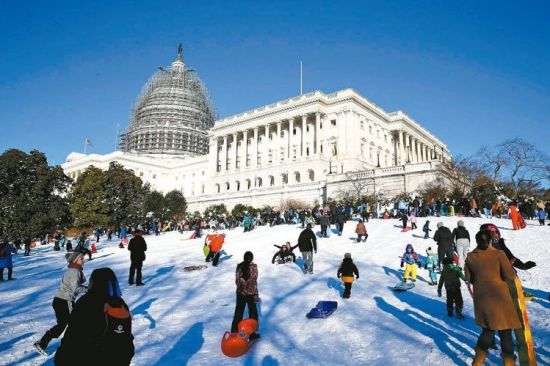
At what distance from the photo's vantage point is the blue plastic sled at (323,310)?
8602 mm

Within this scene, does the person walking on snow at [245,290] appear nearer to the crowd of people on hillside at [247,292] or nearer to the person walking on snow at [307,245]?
the crowd of people on hillside at [247,292]

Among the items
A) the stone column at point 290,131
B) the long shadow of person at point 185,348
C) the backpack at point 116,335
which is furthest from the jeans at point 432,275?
the stone column at point 290,131

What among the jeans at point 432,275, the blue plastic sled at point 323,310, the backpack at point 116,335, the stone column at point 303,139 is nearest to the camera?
the backpack at point 116,335

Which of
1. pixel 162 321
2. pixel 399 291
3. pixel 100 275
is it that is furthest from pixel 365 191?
pixel 100 275

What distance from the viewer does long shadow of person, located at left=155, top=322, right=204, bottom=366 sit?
6375mm

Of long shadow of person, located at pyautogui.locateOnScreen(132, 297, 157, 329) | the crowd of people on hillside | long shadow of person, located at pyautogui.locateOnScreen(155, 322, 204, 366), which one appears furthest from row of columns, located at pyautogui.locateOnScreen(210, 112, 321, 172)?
long shadow of person, located at pyautogui.locateOnScreen(155, 322, 204, 366)

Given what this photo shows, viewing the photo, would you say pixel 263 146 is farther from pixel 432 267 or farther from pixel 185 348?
pixel 185 348

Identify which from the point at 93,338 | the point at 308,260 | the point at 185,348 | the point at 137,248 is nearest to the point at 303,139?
the point at 308,260

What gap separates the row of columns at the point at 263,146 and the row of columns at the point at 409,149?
1742cm

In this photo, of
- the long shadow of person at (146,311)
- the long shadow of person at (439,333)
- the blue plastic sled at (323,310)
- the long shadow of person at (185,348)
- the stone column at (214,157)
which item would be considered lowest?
the long shadow of person at (185,348)

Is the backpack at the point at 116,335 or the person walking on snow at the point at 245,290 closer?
the backpack at the point at 116,335

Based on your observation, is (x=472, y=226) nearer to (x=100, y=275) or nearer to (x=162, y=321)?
(x=162, y=321)

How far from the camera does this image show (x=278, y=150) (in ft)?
226

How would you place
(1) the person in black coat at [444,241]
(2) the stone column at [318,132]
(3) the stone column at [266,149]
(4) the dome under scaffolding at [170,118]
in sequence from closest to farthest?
(1) the person in black coat at [444,241] → (2) the stone column at [318,132] → (3) the stone column at [266,149] → (4) the dome under scaffolding at [170,118]
